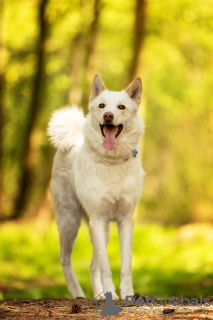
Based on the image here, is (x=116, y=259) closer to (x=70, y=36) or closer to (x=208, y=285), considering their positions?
(x=208, y=285)

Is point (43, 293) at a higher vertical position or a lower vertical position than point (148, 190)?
lower

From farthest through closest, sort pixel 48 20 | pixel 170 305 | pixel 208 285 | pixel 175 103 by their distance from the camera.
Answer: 1. pixel 175 103
2. pixel 48 20
3. pixel 208 285
4. pixel 170 305

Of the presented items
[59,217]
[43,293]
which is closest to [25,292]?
[43,293]

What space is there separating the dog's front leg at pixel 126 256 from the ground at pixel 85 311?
1.24 feet

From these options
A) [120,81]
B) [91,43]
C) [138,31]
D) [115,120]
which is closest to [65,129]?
[115,120]

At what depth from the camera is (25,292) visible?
630 cm

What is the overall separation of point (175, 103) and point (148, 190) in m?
4.12

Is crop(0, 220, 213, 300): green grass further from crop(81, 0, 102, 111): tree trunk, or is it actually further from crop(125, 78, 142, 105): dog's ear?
crop(81, 0, 102, 111): tree trunk

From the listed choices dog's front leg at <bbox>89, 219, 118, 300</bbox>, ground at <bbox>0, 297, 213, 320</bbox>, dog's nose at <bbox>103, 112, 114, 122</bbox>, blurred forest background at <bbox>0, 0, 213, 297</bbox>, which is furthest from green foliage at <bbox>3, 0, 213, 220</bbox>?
ground at <bbox>0, 297, 213, 320</bbox>

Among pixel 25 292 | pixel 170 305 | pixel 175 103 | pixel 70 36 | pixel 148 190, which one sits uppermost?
pixel 70 36

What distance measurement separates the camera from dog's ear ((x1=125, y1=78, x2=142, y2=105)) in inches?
186

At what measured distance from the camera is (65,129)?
5605 millimetres

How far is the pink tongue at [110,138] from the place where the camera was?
14.6ft

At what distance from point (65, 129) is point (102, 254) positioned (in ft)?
5.56
